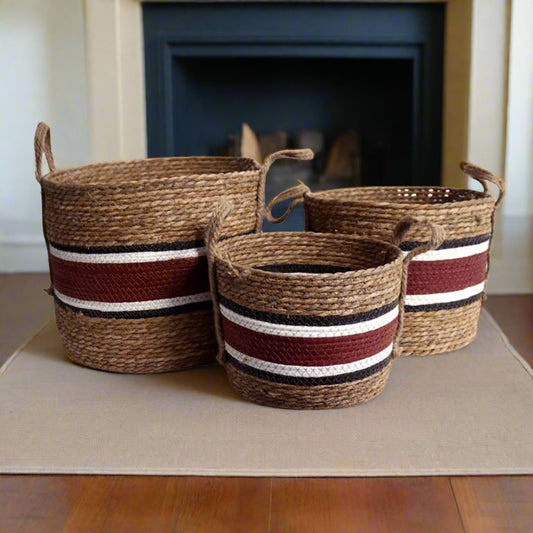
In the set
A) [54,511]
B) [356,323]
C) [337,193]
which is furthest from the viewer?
[337,193]

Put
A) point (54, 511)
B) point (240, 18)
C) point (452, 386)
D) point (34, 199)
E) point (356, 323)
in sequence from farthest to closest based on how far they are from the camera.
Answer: point (34, 199) < point (240, 18) < point (452, 386) < point (356, 323) < point (54, 511)

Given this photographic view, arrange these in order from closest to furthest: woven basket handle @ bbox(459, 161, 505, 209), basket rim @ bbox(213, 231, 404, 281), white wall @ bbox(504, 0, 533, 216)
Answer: basket rim @ bbox(213, 231, 404, 281) < woven basket handle @ bbox(459, 161, 505, 209) < white wall @ bbox(504, 0, 533, 216)

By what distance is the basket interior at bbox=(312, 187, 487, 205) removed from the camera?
1835 millimetres

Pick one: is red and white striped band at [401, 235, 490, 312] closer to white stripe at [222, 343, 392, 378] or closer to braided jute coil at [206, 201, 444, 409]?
braided jute coil at [206, 201, 444, 409]

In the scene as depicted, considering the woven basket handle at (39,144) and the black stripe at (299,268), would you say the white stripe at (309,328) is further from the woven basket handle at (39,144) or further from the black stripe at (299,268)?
the woven basket handle at (39,144)

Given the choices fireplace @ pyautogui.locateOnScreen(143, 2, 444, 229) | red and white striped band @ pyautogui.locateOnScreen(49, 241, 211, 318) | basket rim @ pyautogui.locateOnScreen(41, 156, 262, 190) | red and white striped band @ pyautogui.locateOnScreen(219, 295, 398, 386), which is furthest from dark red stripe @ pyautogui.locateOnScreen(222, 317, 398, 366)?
fireplace @ pyautogui.locateOnScreen(143, 2, 444, 229)

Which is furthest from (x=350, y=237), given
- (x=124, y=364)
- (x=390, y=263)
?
(x=124, y=364)

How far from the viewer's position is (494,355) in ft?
5.56

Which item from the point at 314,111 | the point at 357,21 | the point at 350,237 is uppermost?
the point at 357,21

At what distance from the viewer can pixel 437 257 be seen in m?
1.61

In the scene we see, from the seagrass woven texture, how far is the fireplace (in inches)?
29.0

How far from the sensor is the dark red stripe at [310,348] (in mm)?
1361

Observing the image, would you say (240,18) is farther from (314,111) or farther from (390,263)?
(390,263)

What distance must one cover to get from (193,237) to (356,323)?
367 mm
